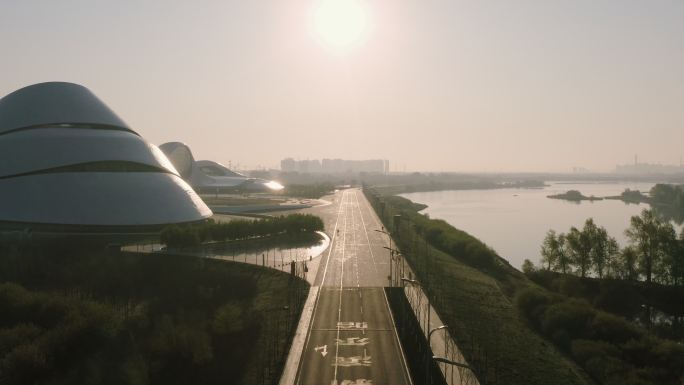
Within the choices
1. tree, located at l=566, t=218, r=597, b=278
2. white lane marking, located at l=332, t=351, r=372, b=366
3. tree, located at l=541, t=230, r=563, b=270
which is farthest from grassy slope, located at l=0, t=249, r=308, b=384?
tree, located at l=566, t=218, r=597, b=278

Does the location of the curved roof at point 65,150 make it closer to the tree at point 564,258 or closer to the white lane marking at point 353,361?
the white lane marking at point 353,361

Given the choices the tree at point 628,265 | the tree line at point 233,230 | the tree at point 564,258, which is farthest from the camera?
the tree at point 564,258

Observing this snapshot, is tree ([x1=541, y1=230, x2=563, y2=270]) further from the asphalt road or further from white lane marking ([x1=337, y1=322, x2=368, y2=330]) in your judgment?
white lane marking ([x1=337, y1=322, x2=368, y2=330])

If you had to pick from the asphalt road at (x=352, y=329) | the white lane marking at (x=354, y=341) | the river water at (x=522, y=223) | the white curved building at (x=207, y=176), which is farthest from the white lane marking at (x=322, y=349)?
the white curved building at (x=207, y=176)

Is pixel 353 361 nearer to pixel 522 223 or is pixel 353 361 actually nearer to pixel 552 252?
pixel 552 252

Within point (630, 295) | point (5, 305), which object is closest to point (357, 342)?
point (5, 305)

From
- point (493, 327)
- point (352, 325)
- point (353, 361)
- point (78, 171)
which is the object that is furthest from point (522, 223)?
point (353, 361)
